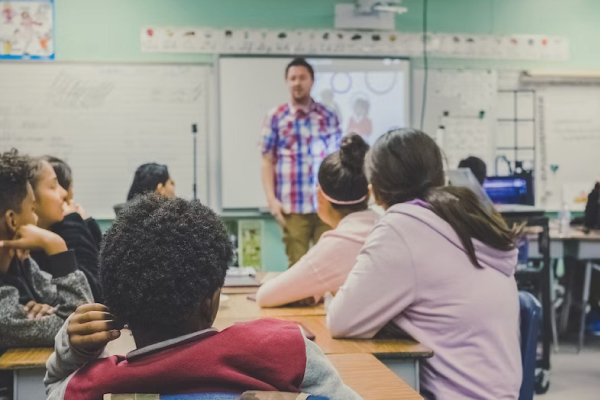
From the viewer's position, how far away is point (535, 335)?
73.3 inches

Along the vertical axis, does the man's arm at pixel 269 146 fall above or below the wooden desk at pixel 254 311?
above

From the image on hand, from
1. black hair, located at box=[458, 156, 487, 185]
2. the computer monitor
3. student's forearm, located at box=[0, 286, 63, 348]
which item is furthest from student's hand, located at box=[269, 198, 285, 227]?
student's forearm, located at box=[0, 286, 63, 348]

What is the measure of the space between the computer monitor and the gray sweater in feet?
9.72

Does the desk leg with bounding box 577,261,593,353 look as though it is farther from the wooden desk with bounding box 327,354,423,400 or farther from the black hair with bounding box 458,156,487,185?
the wooden desk with bounding box 327,354,423,400

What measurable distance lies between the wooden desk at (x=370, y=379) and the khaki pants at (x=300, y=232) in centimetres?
273

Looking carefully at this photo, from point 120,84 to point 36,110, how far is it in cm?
64

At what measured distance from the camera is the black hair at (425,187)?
175cm

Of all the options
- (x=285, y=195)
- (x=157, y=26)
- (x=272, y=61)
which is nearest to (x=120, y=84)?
(x=157, y=26)

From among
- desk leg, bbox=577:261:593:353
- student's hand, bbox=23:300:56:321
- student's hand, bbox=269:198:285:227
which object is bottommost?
desk leg, bbox=577:261:593:353

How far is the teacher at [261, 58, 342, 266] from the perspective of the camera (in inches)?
178

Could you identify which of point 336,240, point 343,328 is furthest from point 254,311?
point 343,328

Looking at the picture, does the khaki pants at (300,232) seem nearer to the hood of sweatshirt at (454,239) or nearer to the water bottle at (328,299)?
the water bottle at (328,299)

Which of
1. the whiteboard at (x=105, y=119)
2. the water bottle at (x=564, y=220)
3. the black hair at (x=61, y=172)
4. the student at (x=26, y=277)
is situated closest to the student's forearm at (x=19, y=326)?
the student at (x=26, y=277)

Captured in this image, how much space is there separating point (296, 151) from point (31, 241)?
296 cm
